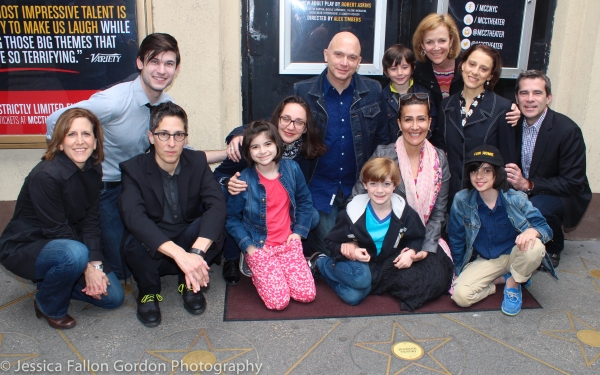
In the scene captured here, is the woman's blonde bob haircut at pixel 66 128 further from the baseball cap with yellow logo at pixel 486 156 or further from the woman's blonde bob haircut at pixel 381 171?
the baseball cap with yellow logo at pixel 486 156

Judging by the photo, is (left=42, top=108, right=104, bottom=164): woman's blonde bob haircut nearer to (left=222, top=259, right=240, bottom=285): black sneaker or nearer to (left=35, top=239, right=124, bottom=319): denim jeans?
(left=35, top=239, right=124, bottom=319): denim jeans

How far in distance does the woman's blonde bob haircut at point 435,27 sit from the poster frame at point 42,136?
217cm

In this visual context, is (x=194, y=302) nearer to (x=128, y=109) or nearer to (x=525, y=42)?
(x=128, y=109)

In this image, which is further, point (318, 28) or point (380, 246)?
point (318, 28)

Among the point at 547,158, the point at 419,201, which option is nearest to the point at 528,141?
the point at 547,158

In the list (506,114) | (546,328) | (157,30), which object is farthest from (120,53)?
(546,328)

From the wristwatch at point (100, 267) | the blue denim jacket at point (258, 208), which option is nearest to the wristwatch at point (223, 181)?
the blue denim jacket at point (258, 208)

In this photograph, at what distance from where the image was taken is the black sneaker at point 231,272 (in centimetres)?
383

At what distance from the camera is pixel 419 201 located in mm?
3732

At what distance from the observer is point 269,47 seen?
15.1ft

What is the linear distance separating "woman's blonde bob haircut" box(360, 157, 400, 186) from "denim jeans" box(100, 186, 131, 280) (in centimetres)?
181

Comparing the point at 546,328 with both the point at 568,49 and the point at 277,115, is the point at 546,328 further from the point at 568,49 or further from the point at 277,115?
the point at 568,49

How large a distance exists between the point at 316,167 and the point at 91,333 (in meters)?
2.02

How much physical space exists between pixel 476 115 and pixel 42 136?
11.4 feet
